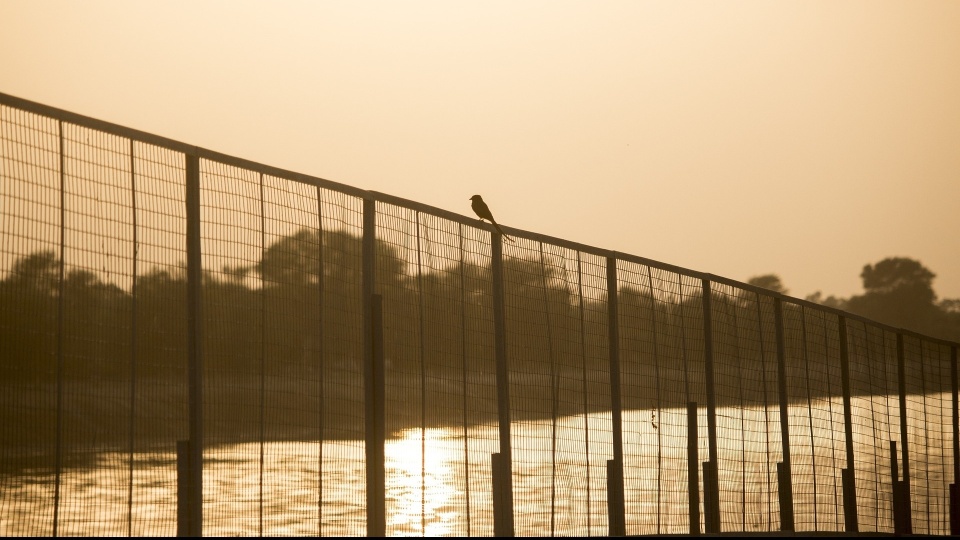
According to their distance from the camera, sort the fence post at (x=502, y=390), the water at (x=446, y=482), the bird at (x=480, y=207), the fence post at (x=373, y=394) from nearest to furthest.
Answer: the water at (x=446, y=482), the fence post at (x=373, y=394), the fence post at (x=502, y=390), the bird at (x=480, y=207)

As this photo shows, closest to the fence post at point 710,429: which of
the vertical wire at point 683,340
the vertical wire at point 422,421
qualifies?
the vertical wire at point 683,340

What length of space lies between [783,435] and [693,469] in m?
1.75

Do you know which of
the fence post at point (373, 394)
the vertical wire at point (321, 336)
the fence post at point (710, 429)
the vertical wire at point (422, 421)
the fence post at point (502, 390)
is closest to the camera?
the vertical wire at point (321, 336)

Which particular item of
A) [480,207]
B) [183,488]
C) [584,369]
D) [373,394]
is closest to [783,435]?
[584,369]

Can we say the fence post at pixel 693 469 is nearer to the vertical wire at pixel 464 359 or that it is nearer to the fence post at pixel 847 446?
the vertical wire at pixel 464 359

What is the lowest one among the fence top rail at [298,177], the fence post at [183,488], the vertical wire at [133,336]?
the fence post at [183,488]

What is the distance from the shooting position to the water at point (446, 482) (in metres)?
6.13

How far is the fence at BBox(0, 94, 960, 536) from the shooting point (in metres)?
5.53

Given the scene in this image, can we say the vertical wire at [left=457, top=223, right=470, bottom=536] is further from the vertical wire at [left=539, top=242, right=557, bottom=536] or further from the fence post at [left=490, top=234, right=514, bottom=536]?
the vertical wire at [left=539, top=242, right=557, bottom=536]

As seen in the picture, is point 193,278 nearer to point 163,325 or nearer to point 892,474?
point 163,325

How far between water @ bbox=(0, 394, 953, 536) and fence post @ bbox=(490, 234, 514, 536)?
112 mm

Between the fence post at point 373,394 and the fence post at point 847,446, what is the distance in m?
6.80

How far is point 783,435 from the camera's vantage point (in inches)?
459

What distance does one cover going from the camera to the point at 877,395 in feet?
47.3
